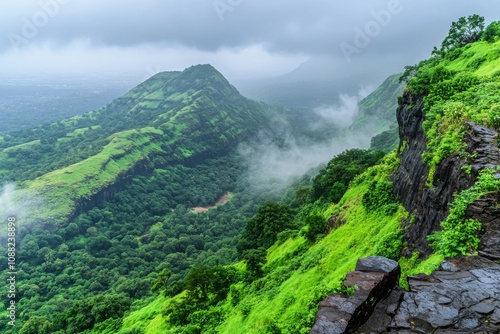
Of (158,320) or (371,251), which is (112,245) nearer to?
(158,320)

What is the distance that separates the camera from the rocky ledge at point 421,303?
13523 millimetres

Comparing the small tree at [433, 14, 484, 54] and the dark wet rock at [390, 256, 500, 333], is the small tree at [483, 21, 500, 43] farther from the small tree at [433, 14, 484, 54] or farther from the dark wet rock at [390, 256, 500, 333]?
the dark wet rock at [390, 256, 500, 333]

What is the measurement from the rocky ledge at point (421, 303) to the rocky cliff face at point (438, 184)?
2.59 metres

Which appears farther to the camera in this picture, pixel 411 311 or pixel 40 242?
pixel 40 242

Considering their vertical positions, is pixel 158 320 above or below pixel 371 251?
below

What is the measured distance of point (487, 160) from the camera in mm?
21156

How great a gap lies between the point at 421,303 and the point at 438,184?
14.0 metres

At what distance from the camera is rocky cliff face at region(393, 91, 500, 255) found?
2082 cm

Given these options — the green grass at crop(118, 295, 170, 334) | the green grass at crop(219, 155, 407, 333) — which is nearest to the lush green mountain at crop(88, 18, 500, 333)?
the green grass at crop(219, 155, 407, 333)

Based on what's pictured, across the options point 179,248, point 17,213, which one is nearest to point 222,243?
point 179,248

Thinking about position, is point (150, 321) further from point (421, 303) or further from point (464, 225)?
point (464, 225)

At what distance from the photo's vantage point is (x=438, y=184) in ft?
83.9

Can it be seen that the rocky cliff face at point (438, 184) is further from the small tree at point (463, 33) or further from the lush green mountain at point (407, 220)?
the small tree at point (463, 33)

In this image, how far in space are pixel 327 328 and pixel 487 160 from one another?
52.9ft
